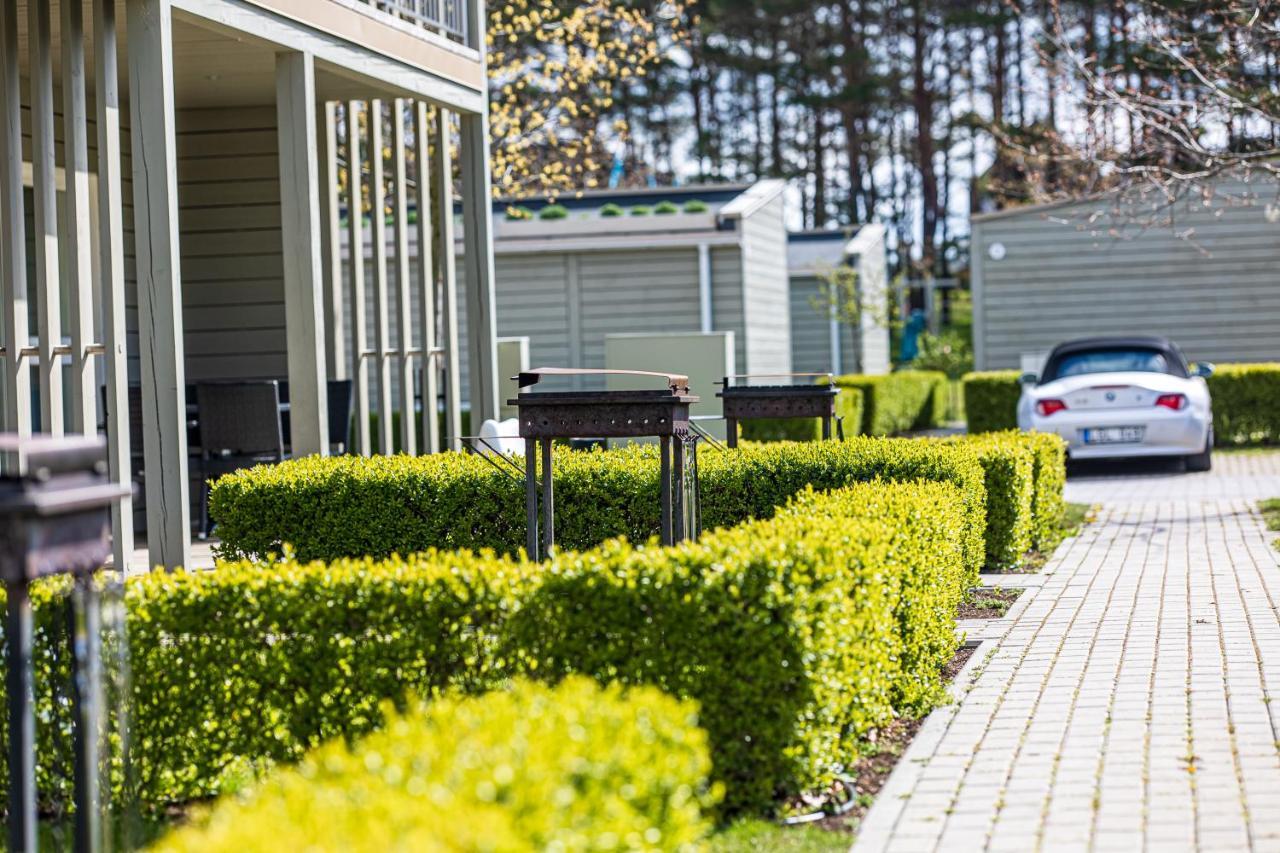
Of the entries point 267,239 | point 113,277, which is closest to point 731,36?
point 267,239

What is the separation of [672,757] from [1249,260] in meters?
22.2

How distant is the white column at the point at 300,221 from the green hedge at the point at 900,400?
12.6 metres

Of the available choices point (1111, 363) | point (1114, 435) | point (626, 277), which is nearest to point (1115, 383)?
point (1114, 435)

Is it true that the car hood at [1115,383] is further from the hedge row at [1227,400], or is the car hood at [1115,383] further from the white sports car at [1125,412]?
the hedge row at [1227,400]

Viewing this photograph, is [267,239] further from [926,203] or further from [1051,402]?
[926,203]

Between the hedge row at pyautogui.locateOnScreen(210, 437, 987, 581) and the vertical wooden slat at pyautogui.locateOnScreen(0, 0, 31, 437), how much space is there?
126 cm

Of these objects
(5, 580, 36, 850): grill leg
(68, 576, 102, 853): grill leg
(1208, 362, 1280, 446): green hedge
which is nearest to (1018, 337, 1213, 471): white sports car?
(1208, 362, 1280, 446): green hedge

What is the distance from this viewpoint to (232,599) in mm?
4988

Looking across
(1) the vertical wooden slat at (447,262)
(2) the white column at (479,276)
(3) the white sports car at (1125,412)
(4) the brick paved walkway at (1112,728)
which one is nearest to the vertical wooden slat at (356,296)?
(1) the vertical wooden slat at (447,262)

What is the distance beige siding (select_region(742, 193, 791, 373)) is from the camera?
2144 centimetres

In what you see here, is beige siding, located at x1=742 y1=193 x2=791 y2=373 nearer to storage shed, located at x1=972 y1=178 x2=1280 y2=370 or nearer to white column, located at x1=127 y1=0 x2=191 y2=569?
storage shed, located at x1=972 y1=178 x2=1280 y2=370

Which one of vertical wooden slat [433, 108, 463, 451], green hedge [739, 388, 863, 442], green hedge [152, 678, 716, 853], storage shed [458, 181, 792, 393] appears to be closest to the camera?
green hedge [152, 678, 716, 853]

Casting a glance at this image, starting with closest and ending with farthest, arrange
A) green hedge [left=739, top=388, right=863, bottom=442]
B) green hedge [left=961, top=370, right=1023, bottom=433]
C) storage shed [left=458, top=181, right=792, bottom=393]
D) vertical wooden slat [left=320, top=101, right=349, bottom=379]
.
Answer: vertical wooden slat [left=320, top=101, right=349, bottom=379]
green hedge [left=739, top=388, right=863, bottom=442]
green hedge [left=961, top=370, right=1023, bottom=433]
storage shed [left=458, top=181, right=792, bottom=393]

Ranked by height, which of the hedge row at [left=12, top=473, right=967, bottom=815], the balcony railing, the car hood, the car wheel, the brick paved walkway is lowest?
the brick paved walkway
